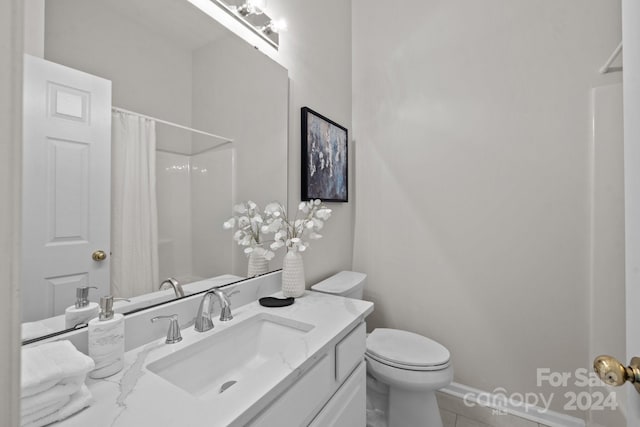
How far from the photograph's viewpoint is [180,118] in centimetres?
90

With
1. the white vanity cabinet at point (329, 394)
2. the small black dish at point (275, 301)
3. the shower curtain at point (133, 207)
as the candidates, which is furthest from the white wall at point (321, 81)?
the shower curtain at point (133, 207)

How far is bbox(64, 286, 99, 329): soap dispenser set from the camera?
0.65 m

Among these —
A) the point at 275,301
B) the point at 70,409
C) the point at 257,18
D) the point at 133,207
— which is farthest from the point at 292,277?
the point at 257,18

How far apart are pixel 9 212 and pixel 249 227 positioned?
0.92 m

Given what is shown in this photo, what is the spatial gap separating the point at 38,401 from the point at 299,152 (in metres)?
1.25

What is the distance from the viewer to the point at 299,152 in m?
1.46

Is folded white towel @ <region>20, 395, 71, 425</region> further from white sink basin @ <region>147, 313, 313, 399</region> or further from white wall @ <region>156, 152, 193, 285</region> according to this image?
white wall @ <region>156, 152, 193, 285</region>

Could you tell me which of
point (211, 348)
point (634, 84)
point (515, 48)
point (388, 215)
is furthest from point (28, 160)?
point (515, 48)

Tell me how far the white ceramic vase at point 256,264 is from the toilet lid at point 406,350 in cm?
70

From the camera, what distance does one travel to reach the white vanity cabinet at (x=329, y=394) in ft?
2.13

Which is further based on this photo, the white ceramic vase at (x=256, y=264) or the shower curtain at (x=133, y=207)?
the white ceramic vase at (x=256, y=264)

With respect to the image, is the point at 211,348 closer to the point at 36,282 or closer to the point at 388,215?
the point at 36,282

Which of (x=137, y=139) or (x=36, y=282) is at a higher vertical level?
(x=137, y=139)

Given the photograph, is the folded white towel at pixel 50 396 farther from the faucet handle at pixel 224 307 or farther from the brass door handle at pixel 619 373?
the brass door handle at pixel 619 373
